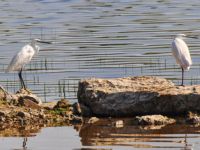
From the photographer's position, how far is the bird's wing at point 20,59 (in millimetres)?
18312

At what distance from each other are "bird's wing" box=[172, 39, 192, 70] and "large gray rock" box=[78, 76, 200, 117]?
236 cm

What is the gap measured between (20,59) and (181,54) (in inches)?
140

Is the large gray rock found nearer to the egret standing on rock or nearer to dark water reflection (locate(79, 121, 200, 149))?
dark water reflection (locate(79, 121, 200, 149))

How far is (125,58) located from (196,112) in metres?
10.8

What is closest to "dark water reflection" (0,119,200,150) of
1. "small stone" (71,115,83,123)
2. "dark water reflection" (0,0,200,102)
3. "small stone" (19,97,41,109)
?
"small stone" (71,115,83,123)

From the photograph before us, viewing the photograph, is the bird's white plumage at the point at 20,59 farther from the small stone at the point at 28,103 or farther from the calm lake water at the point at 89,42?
the small stone at the point at 28,103

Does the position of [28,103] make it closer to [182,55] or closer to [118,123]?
[118,123]

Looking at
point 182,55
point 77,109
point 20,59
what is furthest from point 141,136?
point 20,59

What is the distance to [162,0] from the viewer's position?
145 ft

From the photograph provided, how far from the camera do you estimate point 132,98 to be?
14.8 meters

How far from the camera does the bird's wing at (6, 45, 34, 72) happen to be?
18.3 metres

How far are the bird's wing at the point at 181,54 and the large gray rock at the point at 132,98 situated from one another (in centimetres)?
236

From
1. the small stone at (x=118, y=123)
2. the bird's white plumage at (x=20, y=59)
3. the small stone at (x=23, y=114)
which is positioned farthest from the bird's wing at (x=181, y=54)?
the small stone at (x=23, y=114)

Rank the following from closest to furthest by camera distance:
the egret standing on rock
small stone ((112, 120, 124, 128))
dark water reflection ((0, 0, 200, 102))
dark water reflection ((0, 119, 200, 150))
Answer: dark water reflection ((0, 119, 200, 150))
small stone ((112, 120, 124, 128))
the egret standing on rock
dark water reflection ((0, 0, 200, 102))
